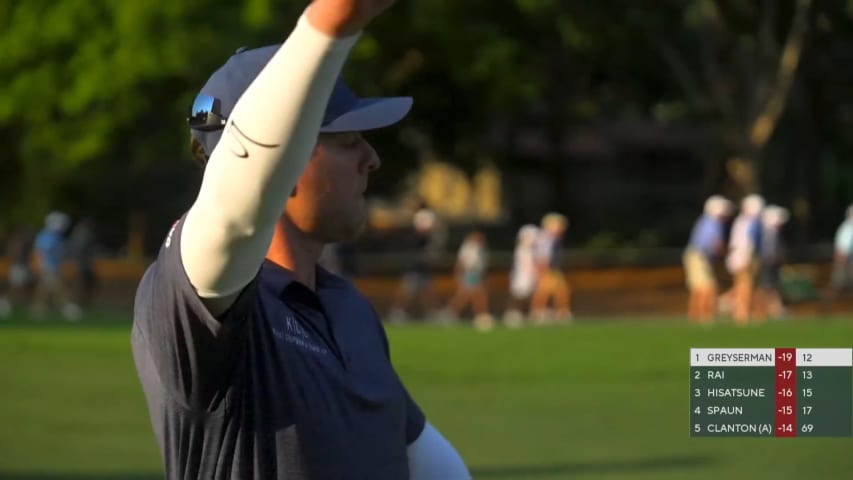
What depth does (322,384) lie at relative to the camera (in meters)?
2.57

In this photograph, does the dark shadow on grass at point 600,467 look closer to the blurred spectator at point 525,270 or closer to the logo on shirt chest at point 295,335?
the logo on shirt chest at point 295,335

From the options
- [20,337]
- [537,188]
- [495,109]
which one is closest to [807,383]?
[20,337]

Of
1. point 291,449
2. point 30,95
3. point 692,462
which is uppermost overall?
point 30,95

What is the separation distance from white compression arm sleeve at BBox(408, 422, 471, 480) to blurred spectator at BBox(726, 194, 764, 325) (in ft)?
71.4

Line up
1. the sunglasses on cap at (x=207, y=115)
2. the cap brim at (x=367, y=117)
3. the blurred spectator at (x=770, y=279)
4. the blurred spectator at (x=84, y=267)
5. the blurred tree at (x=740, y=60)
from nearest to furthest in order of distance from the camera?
1. the sunglasses on cap at (x=207, y=115)
2. the cap brim at (x=367, y=117)
3. the blurred spectator at (x=770, y=279)
4. the blurred spectator at (x=84, y=267)
5. the blurred tree at (x=740, y=60)

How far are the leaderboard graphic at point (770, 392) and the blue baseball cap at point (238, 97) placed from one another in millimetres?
1079

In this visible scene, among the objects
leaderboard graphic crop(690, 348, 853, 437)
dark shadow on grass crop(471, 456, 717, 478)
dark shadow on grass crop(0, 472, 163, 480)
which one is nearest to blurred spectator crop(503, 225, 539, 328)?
dark shadow on grass crop(471, 456, 717, 478)

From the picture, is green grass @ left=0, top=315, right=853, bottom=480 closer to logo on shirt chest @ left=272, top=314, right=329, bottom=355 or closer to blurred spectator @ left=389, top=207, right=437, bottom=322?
logo on shirt chest @ left=272, top=314, right=329, bottom=355

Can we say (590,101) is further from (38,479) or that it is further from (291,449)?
(291,449)

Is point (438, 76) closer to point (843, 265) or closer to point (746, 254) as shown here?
point (843, 265)

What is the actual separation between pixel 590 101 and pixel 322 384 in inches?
1733

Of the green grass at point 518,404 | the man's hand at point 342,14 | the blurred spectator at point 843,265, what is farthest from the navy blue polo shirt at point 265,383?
the blurred spectator at point 843,265

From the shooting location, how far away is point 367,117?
8.51 ft

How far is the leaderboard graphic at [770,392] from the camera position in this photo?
3334 mm
